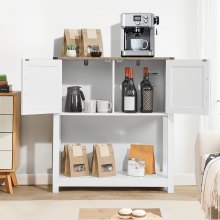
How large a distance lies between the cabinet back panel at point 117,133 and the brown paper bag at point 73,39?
0.61 m

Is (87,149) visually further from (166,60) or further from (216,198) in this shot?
(216,198)

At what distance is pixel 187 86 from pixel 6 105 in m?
1.48

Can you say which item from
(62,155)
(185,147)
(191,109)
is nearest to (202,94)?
(191,109)

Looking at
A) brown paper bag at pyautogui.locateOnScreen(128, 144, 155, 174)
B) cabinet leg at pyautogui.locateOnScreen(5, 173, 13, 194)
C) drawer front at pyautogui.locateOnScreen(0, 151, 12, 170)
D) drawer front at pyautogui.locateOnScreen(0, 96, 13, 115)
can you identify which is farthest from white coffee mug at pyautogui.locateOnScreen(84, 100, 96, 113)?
cabinet leg at pyautogui.locateOnScreen(5, 173, 13, 194)

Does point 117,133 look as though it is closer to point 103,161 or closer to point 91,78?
point 103,161

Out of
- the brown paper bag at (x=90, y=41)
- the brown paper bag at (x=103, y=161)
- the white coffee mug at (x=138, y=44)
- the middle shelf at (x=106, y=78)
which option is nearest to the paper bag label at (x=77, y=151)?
the brown paper bag at (x=103, y=161)

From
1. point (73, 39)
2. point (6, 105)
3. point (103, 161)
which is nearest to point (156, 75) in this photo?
point (73, 39)

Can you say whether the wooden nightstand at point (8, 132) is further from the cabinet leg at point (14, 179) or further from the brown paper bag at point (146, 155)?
the brown paper bag at point (146, 155)

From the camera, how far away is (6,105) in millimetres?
3945

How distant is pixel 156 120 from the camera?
4.38 m

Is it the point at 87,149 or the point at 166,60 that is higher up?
the point at 166,60

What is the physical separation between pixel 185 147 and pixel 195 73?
807 mm

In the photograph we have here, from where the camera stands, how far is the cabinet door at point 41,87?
12.5 ft

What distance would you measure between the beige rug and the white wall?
83 centimetres
